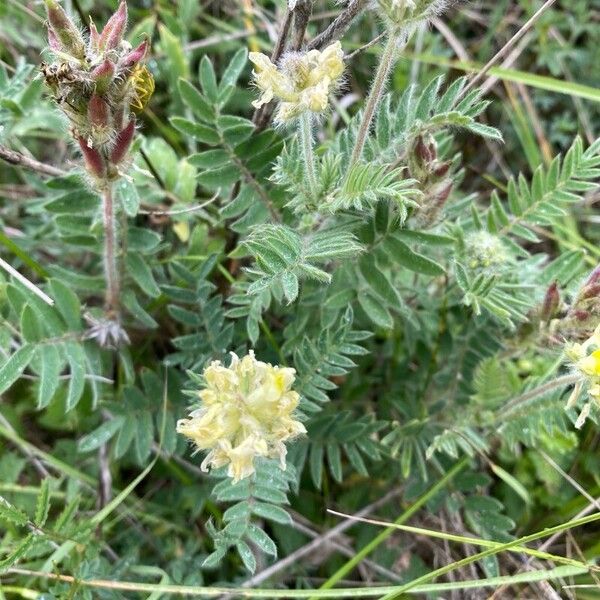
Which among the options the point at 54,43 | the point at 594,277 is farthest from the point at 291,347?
the point at 54,43

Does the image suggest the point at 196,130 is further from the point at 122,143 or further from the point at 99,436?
the point at 99,436

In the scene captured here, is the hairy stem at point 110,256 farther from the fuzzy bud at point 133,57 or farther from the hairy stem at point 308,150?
the hairy stem at point 308,150

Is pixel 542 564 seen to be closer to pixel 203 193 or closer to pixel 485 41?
pixel 203 193

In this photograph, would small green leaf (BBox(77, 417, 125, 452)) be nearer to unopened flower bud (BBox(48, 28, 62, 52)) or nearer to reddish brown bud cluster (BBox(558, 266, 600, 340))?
unopened flower bud (BBox(48, 28, 62, 52))

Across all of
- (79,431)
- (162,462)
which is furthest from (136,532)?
(79,431)

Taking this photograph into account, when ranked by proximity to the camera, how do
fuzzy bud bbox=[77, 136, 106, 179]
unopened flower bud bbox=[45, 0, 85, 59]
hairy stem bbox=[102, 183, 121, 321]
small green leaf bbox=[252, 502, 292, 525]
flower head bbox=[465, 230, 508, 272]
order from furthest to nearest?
flower head bbox=[465, 230, 508, 272] < hairy stem bbox=[102, 183, 121, 321] < small green leaf bbox=[252, 502, 292, 525] < fuzzy bud bbox=[77, 136, 106, 179] < unopened flower bud bbox=[45, 0, 85, 59]

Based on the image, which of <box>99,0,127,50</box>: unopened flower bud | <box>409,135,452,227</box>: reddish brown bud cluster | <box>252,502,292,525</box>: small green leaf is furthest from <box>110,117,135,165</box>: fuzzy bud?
<box>252,502,292,525</box>: small green leaf

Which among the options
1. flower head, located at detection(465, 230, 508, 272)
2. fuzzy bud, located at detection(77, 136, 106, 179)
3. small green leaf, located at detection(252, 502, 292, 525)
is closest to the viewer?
fuzzy bud, located at detection(77, 136, 106, 179)
